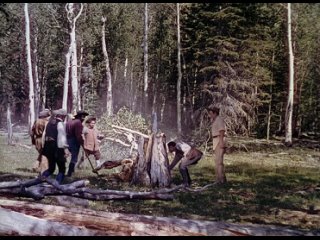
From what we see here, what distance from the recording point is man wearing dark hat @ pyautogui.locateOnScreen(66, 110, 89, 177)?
5878 mm

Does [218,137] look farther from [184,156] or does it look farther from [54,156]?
[54,156]

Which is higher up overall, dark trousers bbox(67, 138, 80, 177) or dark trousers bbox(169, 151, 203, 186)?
dark trousers bbox(67, 138, 80, 177)

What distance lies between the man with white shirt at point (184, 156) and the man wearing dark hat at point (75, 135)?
4.58ft

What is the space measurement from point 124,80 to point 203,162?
1804 mm

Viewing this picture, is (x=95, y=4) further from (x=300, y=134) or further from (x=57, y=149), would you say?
(x=300, y=134)

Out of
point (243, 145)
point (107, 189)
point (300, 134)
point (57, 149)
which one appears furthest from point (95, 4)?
point (300, 134)

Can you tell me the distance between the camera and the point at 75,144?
605 centimetres

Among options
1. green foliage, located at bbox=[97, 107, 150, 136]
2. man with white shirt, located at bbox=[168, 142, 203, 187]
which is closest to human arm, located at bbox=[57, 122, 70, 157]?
green foliage, located at bbox=[97, 107, 150, 136]

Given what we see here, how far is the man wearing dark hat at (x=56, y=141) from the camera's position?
573 centimetres

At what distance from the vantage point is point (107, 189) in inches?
226

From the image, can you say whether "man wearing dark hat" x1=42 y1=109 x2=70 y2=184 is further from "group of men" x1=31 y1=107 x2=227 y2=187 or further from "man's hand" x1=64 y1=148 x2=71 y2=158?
"man's hand" x1=64 y1=148 x2=71 y2=158

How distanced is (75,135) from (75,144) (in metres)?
0.17

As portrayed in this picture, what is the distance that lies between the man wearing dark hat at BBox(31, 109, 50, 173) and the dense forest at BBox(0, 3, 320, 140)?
17 cm

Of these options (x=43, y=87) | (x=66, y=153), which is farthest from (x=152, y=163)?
(x=43, y=87)
